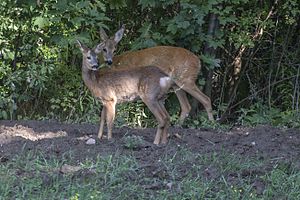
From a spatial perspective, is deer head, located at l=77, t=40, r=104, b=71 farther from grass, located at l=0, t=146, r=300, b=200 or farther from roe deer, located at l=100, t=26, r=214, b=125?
grass, located at l=0, t=146, r=300, b=200

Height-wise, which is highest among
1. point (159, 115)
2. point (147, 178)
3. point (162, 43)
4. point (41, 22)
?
point (41, 22)

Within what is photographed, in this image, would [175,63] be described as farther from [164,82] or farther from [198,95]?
[164,82]

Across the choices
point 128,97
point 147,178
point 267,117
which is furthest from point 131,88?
point 267,117

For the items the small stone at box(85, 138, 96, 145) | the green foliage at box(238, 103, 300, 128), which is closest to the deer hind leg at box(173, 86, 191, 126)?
the green foliage at box(238, 103, 300, 128)

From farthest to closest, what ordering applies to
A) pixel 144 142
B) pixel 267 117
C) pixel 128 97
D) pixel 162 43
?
pixel 162 43
pixel 267 117
pixel 128 97
pixel 144 142

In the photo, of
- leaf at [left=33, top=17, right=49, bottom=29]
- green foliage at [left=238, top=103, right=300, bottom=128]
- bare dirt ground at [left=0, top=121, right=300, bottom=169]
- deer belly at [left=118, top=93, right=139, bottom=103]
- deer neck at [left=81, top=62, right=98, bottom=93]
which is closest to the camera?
bare dirt ground at [left=0, top=121, right=300, bottom=169]

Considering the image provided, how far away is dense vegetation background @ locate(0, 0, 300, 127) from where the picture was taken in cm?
1080

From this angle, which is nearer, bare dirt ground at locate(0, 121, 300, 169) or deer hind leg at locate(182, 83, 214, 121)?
bare dirt ground at locate(0, 121, 300, 169)

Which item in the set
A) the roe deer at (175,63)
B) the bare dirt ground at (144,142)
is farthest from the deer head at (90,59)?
the roe deer at (175,63)

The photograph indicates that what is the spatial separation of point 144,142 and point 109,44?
150 inches

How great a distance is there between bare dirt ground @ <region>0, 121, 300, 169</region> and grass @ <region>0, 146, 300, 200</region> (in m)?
0.18

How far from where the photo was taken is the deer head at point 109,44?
10.8 metres

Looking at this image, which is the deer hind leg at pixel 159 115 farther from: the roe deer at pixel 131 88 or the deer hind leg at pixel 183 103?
the deer hind leg at pixel 183 103

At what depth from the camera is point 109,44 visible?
36.6 feet
